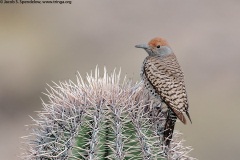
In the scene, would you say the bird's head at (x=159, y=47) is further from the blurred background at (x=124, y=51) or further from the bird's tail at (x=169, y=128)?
the blurred background at (x=124, y=51)

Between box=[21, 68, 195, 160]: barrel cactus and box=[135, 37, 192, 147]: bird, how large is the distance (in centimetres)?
9

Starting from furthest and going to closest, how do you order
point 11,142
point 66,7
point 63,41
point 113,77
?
point 66,7 → point 63,41 → point 11,142 → point 113,77

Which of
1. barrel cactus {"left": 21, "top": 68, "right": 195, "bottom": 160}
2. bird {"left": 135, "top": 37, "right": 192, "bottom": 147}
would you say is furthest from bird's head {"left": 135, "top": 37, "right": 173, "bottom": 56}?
barrel cactus {"left": 21, "top": 68, "right": 195, "bottom": 160}

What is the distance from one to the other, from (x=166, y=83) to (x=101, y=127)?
2.37ft

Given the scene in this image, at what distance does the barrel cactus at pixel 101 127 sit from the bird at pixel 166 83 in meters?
0.09

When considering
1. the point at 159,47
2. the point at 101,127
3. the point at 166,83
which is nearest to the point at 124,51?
A: the point at 159,47

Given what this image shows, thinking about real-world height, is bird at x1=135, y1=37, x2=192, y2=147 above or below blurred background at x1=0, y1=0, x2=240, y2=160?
above

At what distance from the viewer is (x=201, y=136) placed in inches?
487

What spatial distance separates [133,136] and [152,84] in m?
0.59

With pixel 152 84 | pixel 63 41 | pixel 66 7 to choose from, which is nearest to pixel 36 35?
pixel 63 41

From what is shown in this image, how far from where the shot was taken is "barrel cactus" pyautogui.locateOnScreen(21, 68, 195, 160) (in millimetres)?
4953

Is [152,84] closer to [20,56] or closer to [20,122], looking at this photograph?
[20,122]

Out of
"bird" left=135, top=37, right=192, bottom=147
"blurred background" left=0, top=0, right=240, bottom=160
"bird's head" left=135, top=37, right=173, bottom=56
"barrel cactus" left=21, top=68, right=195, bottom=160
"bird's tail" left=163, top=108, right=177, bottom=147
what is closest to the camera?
"barrel cactus" left=21, top=68, right=195, bottom=160

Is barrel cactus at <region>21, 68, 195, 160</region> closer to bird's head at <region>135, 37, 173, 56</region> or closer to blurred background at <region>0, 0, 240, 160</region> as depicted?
bird's head at <region>135, 37, 173, 56</region>
